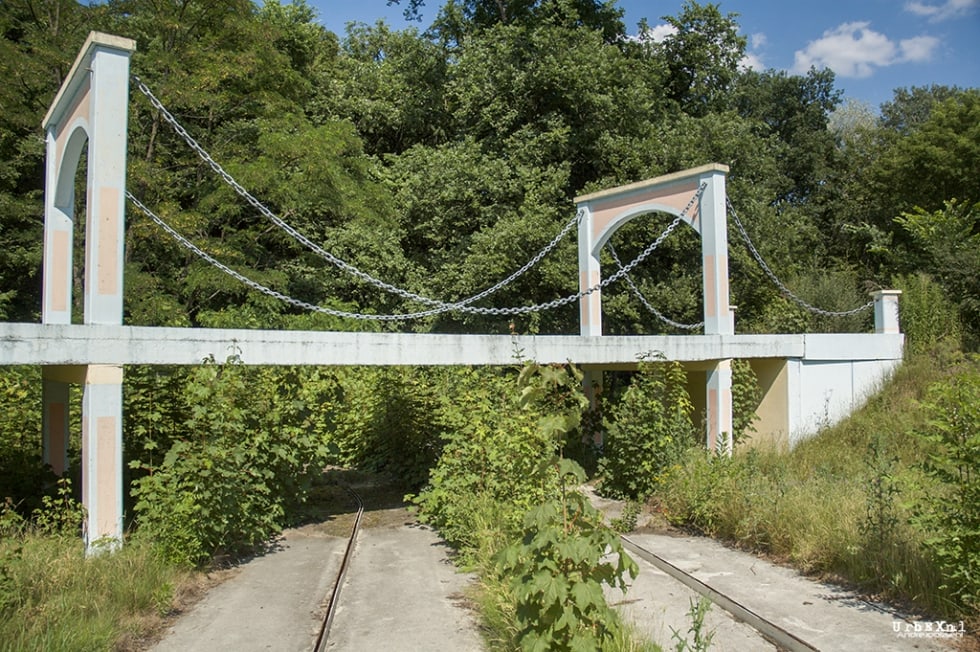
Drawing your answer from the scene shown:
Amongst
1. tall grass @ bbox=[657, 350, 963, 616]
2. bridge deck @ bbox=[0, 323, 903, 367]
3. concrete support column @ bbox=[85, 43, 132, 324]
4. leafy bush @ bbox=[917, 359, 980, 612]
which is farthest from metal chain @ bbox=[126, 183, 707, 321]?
leafy bush @ bbox=[917, 359, 980, 612]

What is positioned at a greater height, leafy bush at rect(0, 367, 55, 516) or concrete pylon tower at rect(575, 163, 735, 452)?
concrete pylon tower at rect(575, 163, 735, 452)

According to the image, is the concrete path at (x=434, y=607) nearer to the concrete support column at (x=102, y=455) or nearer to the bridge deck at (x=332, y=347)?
the concrete support column at (x=102, y=455)

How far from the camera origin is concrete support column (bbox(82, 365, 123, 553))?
6.33 metres

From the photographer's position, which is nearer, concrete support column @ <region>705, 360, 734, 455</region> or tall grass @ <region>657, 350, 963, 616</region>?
tall grass @ <region>657, 350, 963, 616</region>

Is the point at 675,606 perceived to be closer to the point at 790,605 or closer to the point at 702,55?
the point at 790,605

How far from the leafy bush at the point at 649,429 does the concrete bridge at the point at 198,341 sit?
0.44m

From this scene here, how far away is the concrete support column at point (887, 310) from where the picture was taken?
15.2 metres

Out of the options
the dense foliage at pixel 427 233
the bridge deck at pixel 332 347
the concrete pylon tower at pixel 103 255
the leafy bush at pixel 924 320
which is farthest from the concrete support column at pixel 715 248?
the concrete pylon tower at pixel 103 255

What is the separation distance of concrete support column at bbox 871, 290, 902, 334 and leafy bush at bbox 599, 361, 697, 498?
721 cm

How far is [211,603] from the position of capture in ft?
20.0

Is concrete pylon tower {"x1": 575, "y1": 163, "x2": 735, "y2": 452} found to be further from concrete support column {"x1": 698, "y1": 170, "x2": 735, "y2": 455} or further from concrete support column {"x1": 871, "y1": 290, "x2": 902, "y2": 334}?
concrete support column {"x1": 871, "y1": 290, "x2": 902, "y2": 334}

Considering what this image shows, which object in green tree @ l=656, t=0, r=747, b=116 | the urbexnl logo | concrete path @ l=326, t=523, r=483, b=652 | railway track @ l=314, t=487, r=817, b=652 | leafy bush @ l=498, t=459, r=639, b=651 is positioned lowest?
concrete path @ l=326, t=523, r=483, b=652

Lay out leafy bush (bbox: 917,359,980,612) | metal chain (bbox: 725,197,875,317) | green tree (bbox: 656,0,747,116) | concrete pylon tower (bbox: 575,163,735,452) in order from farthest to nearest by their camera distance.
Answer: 1. green tree (bbox: 656,0,747,116)
2. metal chain (bbox: 725,197,875,317)
3. concrete pylon tower (bbox: 575,163,735,452)
4. leafy bush (bbox: 917,359,980,612)

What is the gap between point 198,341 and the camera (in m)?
7.08
